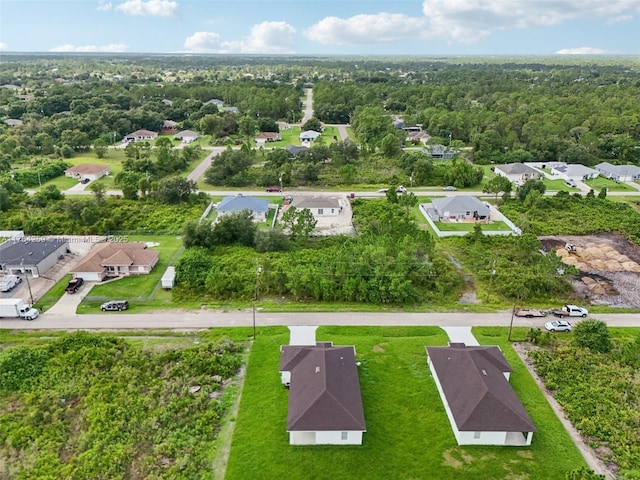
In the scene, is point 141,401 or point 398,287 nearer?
point 141,401

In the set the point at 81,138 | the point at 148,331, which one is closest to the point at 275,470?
the point at 148,331

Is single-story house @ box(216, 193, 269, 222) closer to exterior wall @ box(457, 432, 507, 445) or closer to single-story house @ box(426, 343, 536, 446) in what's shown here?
single-story house @ box(426, 343, 536, 446)

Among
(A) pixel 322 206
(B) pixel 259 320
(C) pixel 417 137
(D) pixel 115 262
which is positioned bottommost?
(B) pixel 259 320

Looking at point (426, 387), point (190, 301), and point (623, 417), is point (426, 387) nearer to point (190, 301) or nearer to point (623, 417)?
point (623, 417)

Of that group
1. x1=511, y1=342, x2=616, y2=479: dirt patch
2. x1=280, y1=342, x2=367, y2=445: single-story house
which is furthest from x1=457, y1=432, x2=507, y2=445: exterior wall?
x1=280, y1=342, x2=367, y2=445: single-story house

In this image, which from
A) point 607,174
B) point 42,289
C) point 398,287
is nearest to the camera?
point 398,287

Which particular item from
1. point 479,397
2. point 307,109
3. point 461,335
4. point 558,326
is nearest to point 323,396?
point 479,397

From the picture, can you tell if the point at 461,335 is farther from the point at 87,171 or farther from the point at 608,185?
the point at 87,171
